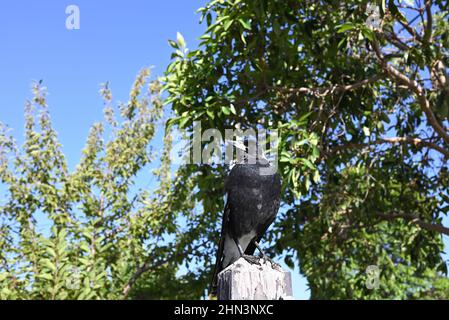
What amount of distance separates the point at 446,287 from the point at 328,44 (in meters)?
15.9

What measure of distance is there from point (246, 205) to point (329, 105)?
4221 mm

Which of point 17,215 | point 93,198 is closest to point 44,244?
point 17,215

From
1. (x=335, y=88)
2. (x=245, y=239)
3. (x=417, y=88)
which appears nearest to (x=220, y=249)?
(x=245, y=239)

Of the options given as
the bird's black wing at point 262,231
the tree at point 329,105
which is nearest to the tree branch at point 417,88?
the tree at point 329,105

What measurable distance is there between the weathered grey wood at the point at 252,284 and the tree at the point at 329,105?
2852mm

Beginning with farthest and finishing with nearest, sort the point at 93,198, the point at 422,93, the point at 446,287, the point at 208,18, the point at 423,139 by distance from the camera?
1. the point at 446,287
2. the point at 93,198
3. the point at 423,139
4. the point at 422,93
5. the point at 208,18

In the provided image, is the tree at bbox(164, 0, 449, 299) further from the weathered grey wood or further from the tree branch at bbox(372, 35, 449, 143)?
the weathered grey wood

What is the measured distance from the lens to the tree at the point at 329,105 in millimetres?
6246

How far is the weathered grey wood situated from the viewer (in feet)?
8.86

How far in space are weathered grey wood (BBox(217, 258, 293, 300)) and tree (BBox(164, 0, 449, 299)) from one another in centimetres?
285

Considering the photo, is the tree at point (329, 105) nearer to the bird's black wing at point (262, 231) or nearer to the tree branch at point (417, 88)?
the tree branch at point (417, 88)

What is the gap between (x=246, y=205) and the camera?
3.40 meters

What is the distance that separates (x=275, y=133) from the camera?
5.91 m

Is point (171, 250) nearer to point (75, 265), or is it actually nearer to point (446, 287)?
point (75, 265)
